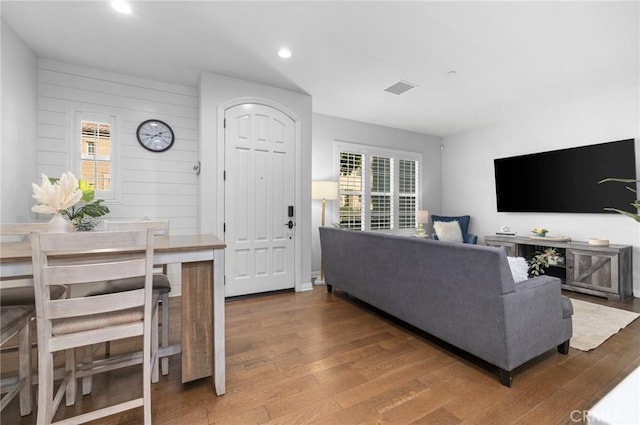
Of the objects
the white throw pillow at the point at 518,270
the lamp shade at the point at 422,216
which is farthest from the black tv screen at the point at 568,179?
the white throw pillow at the point at 518,270

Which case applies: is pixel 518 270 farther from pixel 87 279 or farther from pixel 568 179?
pixel 568 179

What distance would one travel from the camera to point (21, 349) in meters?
1.45

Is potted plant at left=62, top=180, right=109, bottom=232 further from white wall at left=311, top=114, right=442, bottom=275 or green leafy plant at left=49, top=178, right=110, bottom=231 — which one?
white wall at left=311, top=114, right=442, bottom=275

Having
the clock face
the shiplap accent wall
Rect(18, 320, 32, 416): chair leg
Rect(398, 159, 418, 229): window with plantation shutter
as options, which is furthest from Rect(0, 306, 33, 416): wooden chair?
Rect(398, 159, 418, 229): window with plantation shutter

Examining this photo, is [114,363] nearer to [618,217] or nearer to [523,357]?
[523,357]

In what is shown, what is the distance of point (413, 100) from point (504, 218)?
9.09 feet

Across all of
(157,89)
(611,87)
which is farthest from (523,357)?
(157,89)

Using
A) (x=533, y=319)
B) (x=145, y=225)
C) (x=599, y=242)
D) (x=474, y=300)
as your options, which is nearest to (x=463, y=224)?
(x=599, y=242)

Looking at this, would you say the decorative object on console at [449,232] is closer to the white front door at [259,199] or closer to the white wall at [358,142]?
the white wall at [358,142]

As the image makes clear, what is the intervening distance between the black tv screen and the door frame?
12.1ft

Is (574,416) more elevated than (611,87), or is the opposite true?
(611,87)

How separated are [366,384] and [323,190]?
277cm

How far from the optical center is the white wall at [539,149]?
360 centimetres

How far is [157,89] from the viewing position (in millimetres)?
3518
